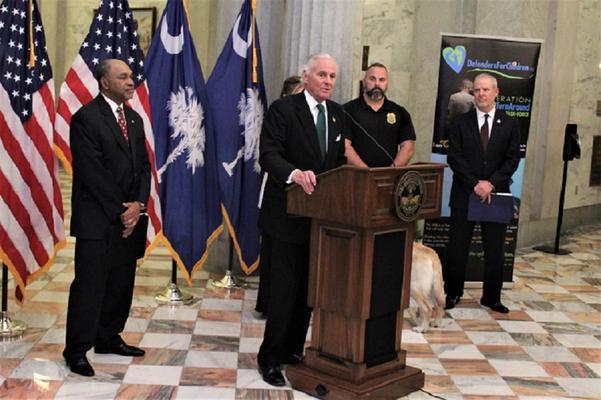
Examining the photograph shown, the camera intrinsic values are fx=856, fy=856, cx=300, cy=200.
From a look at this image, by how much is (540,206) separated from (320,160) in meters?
6.45

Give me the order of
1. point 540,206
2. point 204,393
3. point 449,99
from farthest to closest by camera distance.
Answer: point 540,206, point 449,99, point 204,393

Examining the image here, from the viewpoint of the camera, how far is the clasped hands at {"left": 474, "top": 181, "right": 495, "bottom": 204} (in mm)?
6836

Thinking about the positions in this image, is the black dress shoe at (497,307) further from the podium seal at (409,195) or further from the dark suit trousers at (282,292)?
the podium seal at (409,195)

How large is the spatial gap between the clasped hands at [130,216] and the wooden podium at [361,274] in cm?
97

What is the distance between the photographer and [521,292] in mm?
7980

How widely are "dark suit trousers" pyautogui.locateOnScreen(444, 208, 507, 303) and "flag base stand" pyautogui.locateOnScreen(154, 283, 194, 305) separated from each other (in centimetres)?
219

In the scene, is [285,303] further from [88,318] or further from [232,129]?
[232,129]

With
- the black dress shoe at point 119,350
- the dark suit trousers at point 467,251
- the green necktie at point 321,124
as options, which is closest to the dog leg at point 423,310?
the dark suit trousers at point 467,251

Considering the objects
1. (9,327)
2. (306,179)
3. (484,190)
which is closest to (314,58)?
(306,179)

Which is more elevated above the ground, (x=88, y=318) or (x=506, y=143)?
(x=506, y=143)

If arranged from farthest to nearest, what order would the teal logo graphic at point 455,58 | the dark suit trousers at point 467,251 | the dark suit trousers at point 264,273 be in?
the teal logo graphic at point 455,58, the dark suit trousers at point 467,251, the dark suit trousers at point 264,273

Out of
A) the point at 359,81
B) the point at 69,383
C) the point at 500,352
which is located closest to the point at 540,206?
the point at 359,81

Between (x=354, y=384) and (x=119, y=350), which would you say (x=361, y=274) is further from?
(x=119, y=350)

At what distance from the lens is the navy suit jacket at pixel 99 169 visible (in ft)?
15.8
